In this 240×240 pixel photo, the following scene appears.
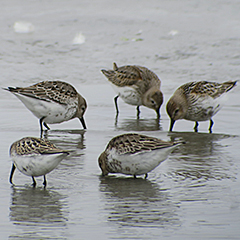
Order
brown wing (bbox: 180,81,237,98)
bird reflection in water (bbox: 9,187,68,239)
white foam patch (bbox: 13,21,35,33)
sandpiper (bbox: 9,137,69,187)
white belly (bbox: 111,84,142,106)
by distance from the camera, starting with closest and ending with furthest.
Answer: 1. bird reflection in water (bbox: 9,187,68,239)
2. sandpiper (bbox: 9,137,69,187)
3. brown wing (bbox: 180,81,237,98)
4. white belly (bbox: 111,84,142,106)
5. white foam patch (bbox: 13,21,35,33)

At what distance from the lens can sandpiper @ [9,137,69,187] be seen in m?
4.95

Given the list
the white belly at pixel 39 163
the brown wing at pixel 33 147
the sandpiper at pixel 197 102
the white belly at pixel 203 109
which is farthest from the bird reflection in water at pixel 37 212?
the white belly at pixel 203 109

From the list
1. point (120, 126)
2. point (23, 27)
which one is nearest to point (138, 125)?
point (120, 126)

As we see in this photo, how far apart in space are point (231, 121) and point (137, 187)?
4206 millimetres

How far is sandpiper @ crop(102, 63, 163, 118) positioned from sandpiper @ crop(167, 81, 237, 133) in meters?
1.16

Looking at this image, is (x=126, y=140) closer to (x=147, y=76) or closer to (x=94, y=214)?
(x=94, y=214)

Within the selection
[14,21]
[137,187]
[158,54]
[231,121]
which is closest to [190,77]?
[158,54]

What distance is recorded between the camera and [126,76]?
10641 millimetres

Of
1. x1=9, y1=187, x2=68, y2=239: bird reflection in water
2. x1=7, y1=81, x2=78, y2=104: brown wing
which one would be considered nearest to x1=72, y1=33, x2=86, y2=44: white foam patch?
x1=7, y1=81, x2=78, y2=104: brown wing

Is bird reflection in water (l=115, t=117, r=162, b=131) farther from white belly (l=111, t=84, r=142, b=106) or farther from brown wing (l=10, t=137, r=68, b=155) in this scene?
brown wing (l=10, t=137, r=68, b=155)

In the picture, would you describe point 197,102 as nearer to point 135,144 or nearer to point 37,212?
point 135,144

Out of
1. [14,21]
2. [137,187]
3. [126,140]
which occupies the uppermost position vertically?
[14,21]

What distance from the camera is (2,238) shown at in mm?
3771

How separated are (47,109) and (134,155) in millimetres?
3151
